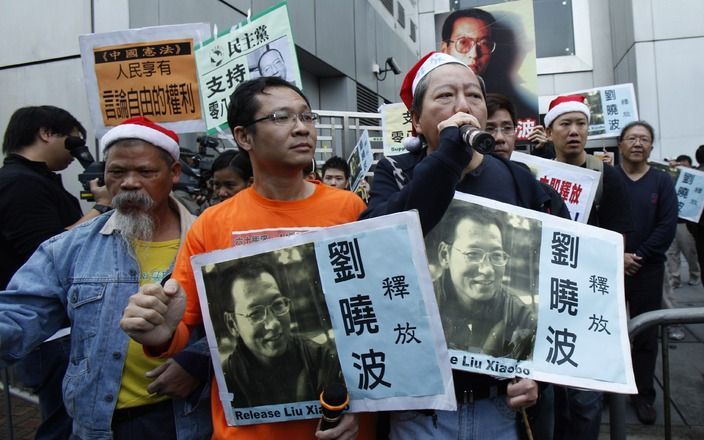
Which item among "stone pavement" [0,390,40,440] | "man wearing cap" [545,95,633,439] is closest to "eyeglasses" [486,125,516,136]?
"man wearing cap" [545,95,633,439]

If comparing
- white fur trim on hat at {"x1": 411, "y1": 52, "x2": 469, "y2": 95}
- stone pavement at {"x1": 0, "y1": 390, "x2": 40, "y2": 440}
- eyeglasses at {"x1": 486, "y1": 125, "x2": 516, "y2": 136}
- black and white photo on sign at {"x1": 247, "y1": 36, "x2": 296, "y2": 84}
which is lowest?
stone pavement at {"x1": 0, "y1": 390, "x2": 40, "y2": 440}

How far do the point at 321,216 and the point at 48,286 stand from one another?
3.18 feet

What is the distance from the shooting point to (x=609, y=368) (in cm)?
150

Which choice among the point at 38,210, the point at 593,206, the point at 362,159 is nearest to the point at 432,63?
the point at 593,206

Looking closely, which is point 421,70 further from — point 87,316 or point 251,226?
point 87,316

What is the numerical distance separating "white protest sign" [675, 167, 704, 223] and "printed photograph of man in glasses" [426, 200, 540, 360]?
5137 millimetres

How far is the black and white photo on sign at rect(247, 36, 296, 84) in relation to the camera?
3666 millimetres

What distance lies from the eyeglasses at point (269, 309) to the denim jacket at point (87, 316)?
439mm

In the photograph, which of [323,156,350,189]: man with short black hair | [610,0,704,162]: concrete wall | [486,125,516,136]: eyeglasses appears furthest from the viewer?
[610,0,704,162]: concrete wall

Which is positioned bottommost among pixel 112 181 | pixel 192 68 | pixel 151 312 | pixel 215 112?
pixel 151 312

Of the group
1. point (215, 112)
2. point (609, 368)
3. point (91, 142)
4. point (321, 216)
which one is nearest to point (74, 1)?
point (91, 142)

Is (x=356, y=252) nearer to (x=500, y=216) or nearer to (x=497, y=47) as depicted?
(x=500, y=216)

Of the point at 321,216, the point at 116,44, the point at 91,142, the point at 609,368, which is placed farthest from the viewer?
the point at 91,142

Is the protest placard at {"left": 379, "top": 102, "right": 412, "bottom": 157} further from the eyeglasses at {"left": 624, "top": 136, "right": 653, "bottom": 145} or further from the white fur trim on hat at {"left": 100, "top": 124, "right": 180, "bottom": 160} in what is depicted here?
the white fur trim on hat at {"left": 100, "top": 124, "right": 180, "bottom": 160}
